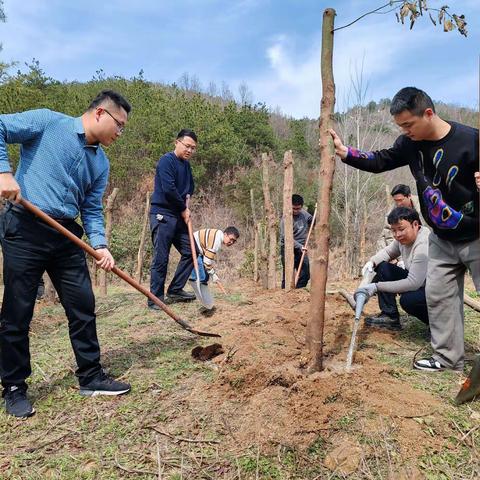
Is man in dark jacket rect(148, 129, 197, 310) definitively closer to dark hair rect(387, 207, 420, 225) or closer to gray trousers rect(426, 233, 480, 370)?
dark hair rect(387, 207, 420, 225)

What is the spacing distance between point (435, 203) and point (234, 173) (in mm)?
19424

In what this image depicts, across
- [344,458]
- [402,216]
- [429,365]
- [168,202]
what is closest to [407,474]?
[344,458]

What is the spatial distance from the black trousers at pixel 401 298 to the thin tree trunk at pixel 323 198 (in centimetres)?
114

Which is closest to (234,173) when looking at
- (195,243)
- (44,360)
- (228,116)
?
(228,116)

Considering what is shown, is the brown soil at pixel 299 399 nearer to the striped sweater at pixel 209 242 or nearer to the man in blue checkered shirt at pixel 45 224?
the man in blue checkered shirt at pixel 45 224

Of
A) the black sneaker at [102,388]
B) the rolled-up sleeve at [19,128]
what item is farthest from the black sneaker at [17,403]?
the rolled-up sleeve at [19,128]

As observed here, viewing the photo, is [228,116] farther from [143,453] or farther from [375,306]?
[143,453]

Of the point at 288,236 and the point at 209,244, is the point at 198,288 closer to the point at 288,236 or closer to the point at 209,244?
the point at 209,244

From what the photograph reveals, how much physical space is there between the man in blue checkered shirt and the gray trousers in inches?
83.2

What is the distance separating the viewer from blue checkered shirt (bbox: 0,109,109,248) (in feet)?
7.71

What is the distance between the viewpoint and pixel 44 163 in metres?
2.42

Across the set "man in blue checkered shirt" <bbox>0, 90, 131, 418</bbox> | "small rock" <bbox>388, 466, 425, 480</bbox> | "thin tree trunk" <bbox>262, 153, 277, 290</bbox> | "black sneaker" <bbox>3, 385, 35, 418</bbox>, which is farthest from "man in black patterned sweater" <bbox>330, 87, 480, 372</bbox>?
"thin tree trunk" <bbox>262, 153, 277, 290</bbox>

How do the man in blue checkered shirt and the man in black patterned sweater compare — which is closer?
the man in blue checkered shirt

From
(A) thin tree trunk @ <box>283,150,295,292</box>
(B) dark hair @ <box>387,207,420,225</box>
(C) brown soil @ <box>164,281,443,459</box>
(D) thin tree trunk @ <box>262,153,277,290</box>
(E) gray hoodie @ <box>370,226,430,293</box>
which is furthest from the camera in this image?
(D) thin tree trunk @ <box>262,153,277,290</box>
